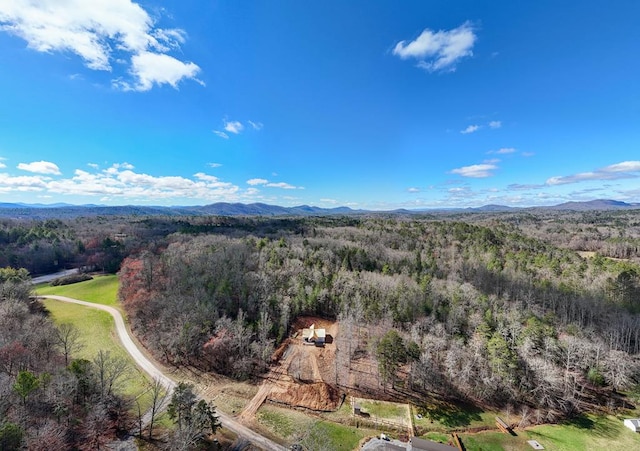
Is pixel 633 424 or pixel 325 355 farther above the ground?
pixel 325 355

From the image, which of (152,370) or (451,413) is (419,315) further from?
(152,370)

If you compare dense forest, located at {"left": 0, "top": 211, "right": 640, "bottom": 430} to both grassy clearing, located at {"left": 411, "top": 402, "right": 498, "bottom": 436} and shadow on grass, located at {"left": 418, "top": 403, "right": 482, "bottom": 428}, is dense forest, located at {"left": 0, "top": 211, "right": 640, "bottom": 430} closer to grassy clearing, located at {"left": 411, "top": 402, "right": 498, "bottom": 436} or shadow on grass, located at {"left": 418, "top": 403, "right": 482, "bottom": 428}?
shadow on grass, located at {"left": 418, "top": 403, "right": 482, "bottom": 428}

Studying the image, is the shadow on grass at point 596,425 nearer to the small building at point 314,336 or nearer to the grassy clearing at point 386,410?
the grassy clearing at point 386,410

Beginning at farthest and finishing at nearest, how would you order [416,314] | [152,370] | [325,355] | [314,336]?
[416,314]
[314,336]
[325,355]
[152,370]

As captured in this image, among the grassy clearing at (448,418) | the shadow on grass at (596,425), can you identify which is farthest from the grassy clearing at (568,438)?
the grassy clearing at (448,418)

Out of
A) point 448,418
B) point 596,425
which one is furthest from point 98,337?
point 596,425

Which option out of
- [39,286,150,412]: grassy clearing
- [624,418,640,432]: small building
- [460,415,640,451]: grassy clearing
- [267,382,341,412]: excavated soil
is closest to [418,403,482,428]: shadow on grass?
[460,415,640,451]: grassy clearing
